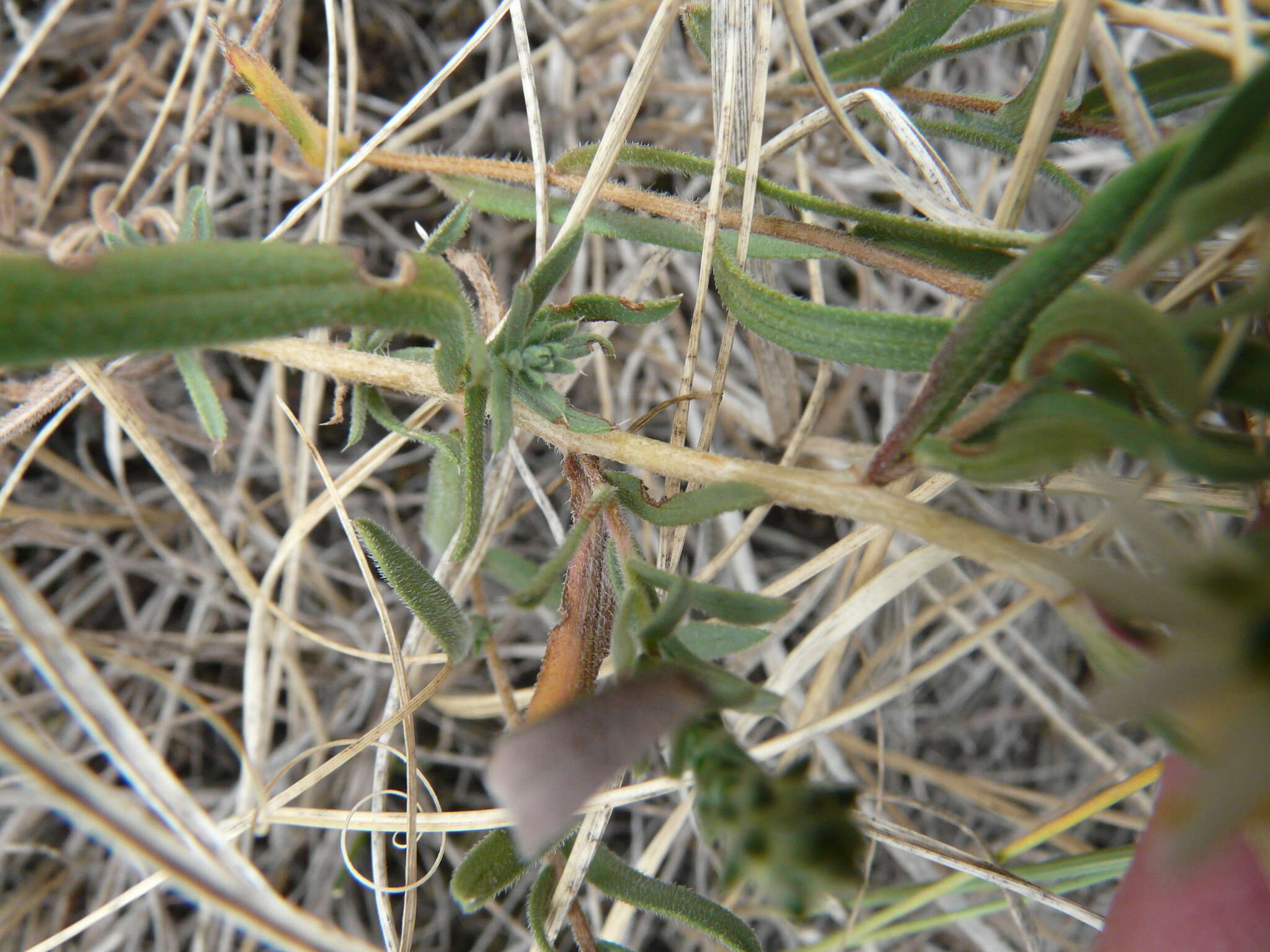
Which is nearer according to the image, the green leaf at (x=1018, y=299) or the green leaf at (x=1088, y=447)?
the green leaf at (x=1088, y=447)

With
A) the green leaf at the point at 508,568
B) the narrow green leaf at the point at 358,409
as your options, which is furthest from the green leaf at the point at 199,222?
the green leaf at the point at 508,568

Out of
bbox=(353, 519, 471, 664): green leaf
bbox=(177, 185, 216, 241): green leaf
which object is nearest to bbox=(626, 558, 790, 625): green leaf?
bbox=(353, 519, 471, 664): green leaf

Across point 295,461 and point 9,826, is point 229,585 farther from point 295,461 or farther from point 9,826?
point 9,826

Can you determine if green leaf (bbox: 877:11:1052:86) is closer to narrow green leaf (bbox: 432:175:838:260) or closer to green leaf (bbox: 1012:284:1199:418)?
narrow green leaf (bbox: 432:175:838:260)

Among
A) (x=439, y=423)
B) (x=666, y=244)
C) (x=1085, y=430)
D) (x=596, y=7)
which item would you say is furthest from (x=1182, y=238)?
(x=596, y=7)

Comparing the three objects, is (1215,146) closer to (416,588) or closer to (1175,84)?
(1175,84)

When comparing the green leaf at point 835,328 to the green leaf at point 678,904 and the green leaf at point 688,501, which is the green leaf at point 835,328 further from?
the green leaf at point 678,904
